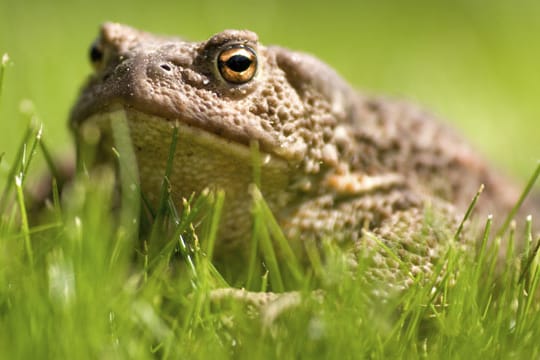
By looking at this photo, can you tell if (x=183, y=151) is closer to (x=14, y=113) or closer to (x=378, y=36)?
(x=14, y=113)

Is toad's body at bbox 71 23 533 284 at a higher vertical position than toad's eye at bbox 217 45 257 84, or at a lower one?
lower

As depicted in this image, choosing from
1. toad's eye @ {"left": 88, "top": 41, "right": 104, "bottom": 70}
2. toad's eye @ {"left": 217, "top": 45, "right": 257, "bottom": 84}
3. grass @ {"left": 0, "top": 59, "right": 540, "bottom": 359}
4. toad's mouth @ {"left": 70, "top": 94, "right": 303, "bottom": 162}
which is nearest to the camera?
grass @ {"left": 0, "top": 59, "right": 540, "bottom": 359}

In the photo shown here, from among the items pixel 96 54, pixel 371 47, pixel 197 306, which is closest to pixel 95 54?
pixel 96 54

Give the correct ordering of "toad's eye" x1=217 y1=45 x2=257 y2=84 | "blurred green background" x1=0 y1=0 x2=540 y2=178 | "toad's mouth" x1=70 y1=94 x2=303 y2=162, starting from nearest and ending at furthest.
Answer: "toad's mouth" x1=70 y1=94 x2=303 y2=162 → "toad's eye" x1=217 y1=45 x2=257 y2=84 → "blurred green background" x1=0 y1=0 x2=540 y2=178

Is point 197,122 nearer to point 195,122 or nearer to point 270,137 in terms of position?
point 195,122

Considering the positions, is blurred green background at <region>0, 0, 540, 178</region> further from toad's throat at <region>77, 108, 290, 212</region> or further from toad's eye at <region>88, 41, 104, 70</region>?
toad's throat at <region>77, 108, 290, 212</region>

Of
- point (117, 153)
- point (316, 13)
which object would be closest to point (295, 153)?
point (117, 153)

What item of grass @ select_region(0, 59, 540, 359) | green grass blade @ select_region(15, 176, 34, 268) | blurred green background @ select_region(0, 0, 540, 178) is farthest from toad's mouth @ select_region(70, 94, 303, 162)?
blurred green background @ select_region(0, 0, 540, 178)
